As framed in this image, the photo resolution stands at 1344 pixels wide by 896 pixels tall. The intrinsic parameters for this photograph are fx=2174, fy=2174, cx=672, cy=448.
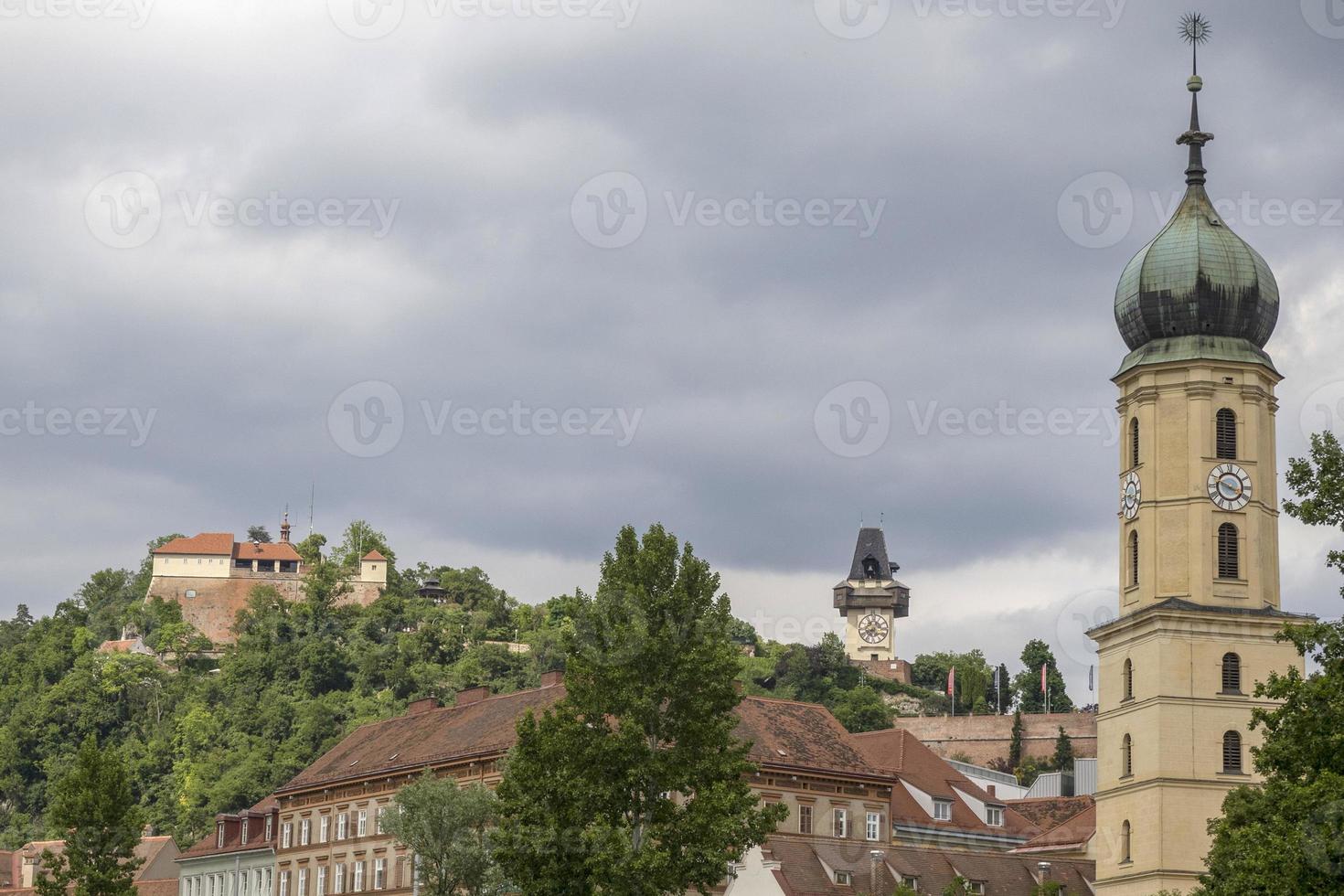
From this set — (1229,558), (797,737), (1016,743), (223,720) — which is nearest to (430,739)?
(797,737)

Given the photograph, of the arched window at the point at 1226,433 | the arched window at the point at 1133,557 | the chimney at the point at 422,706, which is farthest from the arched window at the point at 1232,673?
the chimney at the point at 422,706

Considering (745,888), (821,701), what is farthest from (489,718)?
(821,701)

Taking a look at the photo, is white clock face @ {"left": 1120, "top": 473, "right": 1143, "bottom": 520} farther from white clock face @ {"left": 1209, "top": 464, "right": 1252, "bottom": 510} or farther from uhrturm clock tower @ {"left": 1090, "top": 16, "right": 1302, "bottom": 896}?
white clock face @ {"left": 1209, "top": 464, "right": 1252, "bottom": 510}

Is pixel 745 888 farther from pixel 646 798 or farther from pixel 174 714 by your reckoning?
pixel 174 714

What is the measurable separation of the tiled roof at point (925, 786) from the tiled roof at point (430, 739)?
14.6 m

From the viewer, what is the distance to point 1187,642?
7219cm

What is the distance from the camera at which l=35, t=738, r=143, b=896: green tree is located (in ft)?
231

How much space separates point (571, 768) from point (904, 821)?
41.3m

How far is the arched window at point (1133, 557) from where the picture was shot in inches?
2945

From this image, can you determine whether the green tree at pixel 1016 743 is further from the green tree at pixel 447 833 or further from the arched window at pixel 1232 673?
the green tree at pixel 447 833

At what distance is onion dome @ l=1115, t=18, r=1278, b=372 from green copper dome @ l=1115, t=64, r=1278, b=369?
3 centimetres

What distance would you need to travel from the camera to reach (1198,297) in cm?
7600

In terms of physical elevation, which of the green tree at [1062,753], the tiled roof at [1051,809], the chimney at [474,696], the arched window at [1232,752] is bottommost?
the tiled roof at [1051,809]

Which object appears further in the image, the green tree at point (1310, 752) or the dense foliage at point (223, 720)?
the dense foliage at point (223, 720)
